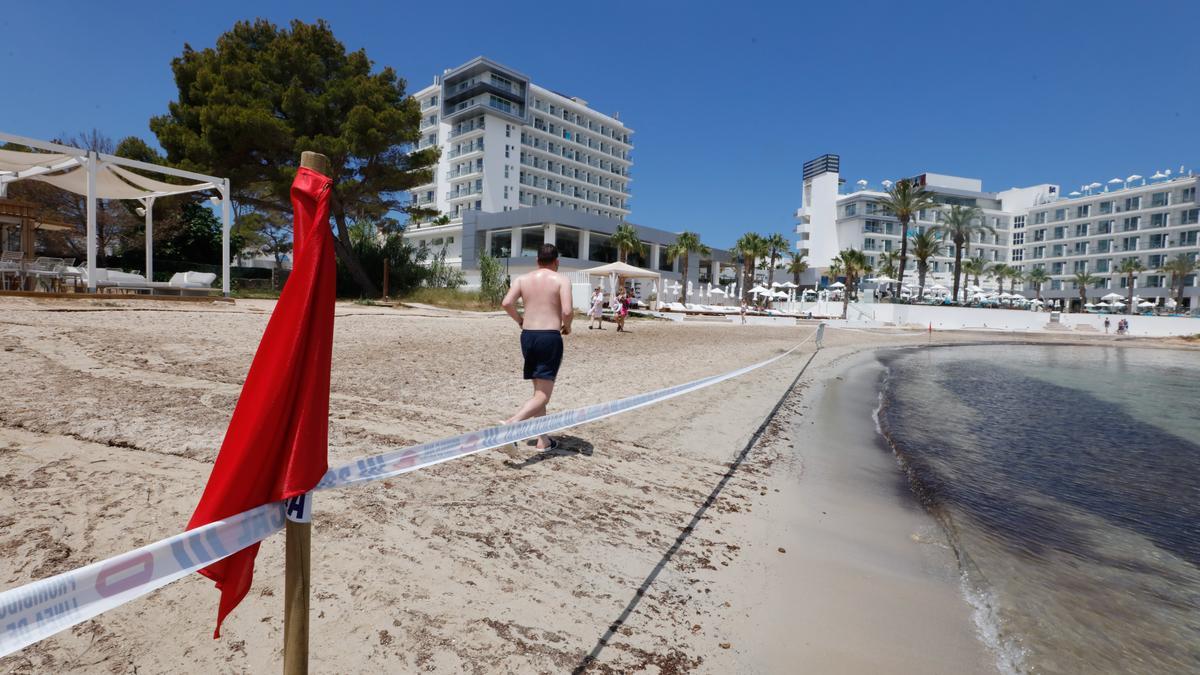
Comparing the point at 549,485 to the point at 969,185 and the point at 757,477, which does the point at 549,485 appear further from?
the point at 969,185

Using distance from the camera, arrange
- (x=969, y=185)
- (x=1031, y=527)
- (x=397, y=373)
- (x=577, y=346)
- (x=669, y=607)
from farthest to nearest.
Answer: (x=969, y=185) → (x=577, y=346) → (x=397, y=373) → (x=1031, y=527) → (x=669, y=607)

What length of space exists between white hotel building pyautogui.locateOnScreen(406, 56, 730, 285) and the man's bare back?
40.8m

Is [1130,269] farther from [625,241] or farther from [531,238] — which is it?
[531,238]

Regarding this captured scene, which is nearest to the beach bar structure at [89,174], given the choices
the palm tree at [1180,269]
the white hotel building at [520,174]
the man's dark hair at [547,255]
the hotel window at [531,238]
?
the man's dark hair at [547,255]

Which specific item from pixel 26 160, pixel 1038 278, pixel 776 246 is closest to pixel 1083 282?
pixel 1038 278

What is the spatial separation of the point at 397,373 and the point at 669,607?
19.6 ft

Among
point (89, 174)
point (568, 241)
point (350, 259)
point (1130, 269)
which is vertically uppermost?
point (1130, 269)

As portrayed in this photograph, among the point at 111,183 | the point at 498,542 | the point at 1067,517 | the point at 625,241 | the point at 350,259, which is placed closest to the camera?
the point at 498,542

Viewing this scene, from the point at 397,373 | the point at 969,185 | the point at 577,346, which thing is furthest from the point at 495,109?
the point at 969,185

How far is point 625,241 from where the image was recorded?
49062mm

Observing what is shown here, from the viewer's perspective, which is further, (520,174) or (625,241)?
(520,174)

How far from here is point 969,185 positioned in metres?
92.4

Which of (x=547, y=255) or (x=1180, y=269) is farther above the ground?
(x=1180, y=269)

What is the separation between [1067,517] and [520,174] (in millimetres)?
70612
